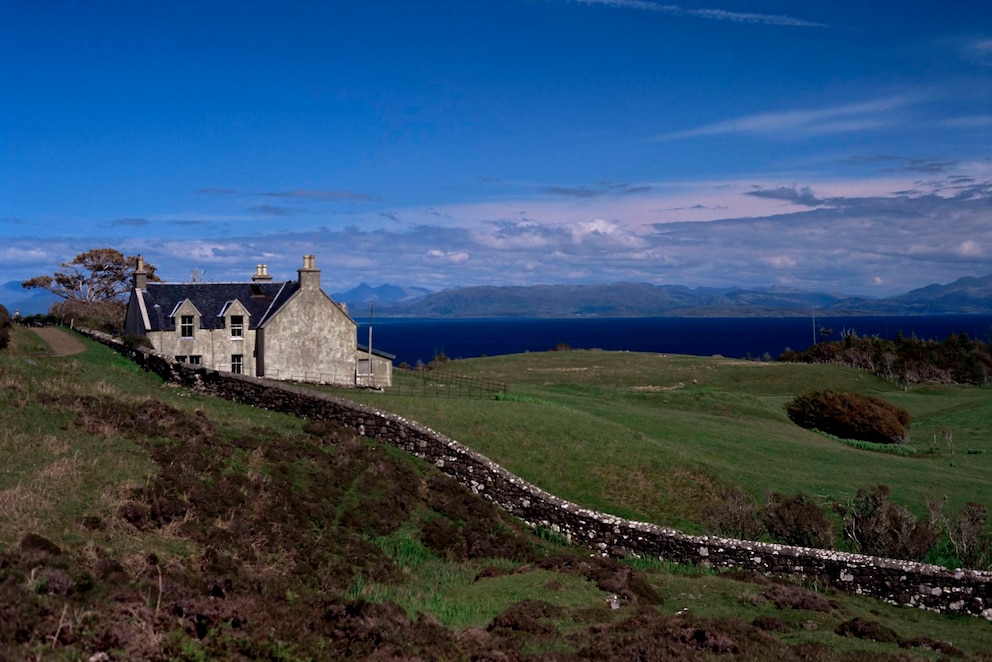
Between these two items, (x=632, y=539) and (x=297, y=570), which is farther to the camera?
(x=632, y=539)

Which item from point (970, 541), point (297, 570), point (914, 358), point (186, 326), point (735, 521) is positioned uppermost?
point (186, 326)

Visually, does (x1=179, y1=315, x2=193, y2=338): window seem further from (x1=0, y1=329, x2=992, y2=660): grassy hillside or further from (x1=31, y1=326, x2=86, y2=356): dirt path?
(x1=0, y1=329, x2=992, y2=660): grassy hillside

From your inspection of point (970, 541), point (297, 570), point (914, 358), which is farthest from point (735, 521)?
point (914, 358)

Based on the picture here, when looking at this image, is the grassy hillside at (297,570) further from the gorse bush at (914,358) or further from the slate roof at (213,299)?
the gorse bush at (914,358)

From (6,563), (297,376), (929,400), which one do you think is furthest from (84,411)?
(929,400)

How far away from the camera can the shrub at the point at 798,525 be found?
88.3 ft

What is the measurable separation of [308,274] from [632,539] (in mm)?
38753

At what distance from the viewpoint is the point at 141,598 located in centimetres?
1177

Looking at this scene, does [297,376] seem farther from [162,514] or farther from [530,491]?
[162,514]

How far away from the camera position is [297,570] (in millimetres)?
17078

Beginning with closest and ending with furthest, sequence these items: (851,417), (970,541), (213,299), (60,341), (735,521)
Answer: (970,541) < (735,521) < (60,341) < (213,299) < (851,417)

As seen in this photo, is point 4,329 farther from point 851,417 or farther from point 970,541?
point 851,417

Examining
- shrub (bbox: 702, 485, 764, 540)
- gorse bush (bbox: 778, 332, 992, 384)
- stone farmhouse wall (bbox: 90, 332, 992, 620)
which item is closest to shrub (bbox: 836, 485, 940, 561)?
shrub (bbox: 702, 485, 764, 540)

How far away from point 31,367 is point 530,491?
20.0 meters
